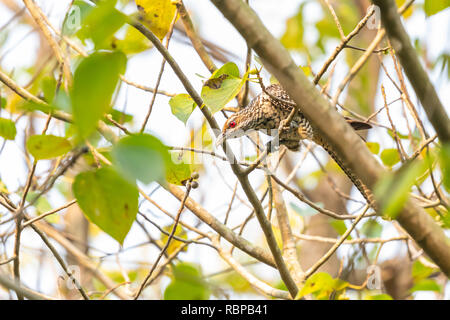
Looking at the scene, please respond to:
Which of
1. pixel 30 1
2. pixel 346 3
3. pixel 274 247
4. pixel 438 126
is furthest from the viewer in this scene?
pixel 346 3

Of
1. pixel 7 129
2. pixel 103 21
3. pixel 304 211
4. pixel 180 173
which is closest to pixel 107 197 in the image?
pixel 103 21

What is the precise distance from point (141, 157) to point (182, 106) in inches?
42.3

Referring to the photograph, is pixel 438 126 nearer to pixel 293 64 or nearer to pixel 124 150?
pixel 293 64

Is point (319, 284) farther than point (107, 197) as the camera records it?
Yes

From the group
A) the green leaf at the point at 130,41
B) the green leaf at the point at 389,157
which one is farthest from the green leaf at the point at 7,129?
the green leaf at the point at 389,157

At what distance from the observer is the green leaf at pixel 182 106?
1.86 m

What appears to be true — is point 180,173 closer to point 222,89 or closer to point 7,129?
point 222,89

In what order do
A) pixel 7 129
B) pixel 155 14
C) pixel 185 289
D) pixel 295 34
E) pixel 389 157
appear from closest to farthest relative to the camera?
pixel 185 289 < pixel 155 14 < pixel 7 129 < pixel 389 157 < pixel 295 34

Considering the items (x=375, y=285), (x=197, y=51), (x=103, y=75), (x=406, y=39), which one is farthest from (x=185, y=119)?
(x=375, y=285)

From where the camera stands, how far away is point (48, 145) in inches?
47.2

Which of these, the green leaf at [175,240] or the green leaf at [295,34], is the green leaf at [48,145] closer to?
the green leaf at [175,240]

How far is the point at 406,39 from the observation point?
43.6 inches

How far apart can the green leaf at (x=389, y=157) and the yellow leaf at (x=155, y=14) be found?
66.0 inches
